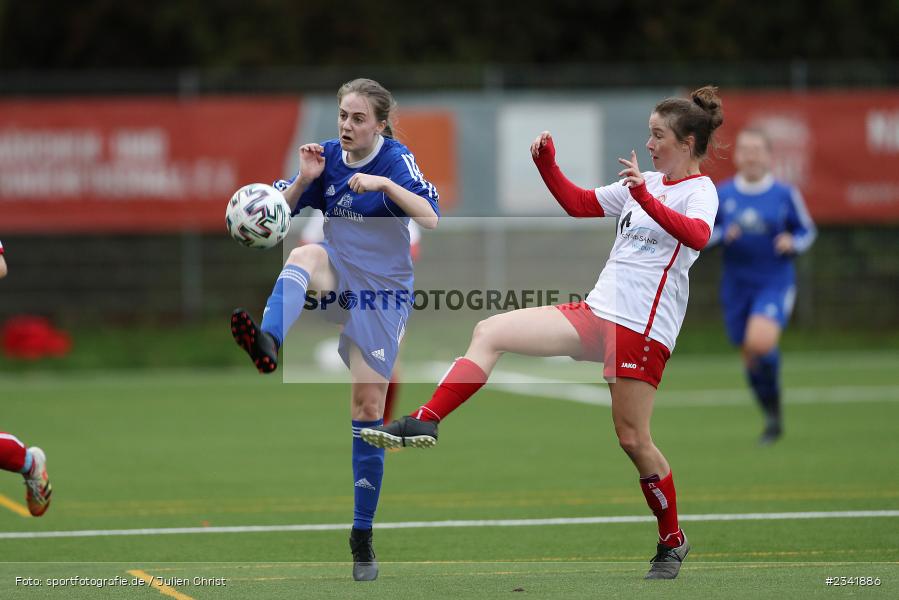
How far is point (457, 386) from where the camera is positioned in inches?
251

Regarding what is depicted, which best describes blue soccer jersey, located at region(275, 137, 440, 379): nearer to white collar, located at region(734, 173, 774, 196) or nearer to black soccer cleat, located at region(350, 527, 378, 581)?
black soccer cleat, located at region(350, 527, 378, 581)

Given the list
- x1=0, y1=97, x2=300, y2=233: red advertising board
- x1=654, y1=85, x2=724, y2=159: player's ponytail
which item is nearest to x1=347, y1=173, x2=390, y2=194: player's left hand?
x1=654, y1=85, x2=724, y2=159: player's ponytail

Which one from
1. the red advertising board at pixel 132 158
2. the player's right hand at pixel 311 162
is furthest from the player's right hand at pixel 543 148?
the red advertising board at pixel 132 158

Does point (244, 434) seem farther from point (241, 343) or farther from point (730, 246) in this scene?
point (241, 343)

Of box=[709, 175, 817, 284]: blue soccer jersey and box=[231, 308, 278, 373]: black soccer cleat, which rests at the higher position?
box=[709, 175, 817, 284]: blue soccer jersey

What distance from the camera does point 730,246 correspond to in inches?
476

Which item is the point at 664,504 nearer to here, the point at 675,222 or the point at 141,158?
the point at 675,222

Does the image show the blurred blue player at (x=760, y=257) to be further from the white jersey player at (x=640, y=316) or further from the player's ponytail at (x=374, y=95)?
the player's ponytail at (x=374, y=95)

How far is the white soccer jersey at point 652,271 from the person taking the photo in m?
6.51

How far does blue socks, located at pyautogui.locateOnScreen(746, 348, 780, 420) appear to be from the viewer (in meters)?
11.8

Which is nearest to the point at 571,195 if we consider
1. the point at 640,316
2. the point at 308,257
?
the point at 640,316

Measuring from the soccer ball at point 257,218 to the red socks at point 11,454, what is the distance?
162cm

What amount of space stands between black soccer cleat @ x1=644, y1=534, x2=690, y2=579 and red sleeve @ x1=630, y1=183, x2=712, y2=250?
56.6 inches

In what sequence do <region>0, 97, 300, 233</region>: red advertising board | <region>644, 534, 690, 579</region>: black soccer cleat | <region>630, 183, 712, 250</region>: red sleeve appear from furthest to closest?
<region>0, 97, 300, 233</region>: red advertising board < <region>644, 534, 690, 579</region>: black soccer cleat < <region>630, 183, 712, 250</region>: red sleeve
